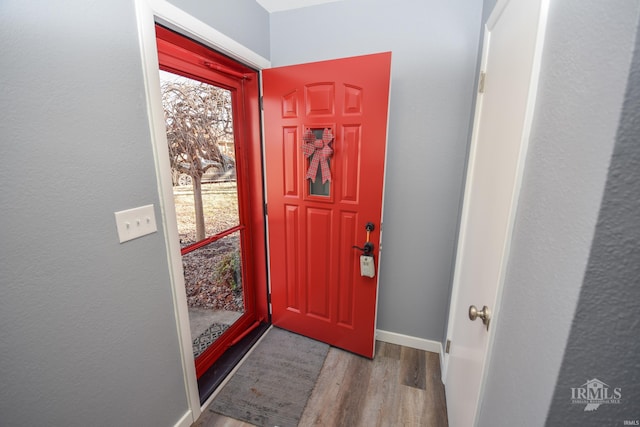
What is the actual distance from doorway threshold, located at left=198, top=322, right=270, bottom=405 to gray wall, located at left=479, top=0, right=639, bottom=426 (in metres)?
1.56

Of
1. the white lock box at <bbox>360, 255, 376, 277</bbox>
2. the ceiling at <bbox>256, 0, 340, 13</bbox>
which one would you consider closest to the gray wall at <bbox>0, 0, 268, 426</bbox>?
the ceiling at <bbox>256, 0, 340, 13</bbox>

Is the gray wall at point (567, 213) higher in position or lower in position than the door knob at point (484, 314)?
higher

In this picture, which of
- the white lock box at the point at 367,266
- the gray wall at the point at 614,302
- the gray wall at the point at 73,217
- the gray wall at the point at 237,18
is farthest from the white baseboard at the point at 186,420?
the gray wall at the point at 237,18

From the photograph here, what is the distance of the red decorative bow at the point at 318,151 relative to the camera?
160cm

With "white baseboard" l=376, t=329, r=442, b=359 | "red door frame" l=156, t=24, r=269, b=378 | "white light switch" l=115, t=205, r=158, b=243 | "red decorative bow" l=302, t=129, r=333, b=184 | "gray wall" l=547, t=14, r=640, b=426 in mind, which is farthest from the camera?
"white baseboard" l=376, t=329, r=442, b=359

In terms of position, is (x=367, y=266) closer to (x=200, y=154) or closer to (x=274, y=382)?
(x=274, y=382)

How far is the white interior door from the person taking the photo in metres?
0.71

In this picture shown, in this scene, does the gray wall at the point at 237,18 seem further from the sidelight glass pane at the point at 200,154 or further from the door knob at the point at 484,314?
the door knob at the point at 484,314

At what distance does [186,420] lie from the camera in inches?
52.0

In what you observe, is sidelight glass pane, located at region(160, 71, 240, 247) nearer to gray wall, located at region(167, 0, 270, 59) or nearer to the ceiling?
gray wall, located at region(167, 0, 270, 59)

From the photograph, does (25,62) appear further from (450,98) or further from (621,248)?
(450,98)

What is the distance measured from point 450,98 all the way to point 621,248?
1.43 m

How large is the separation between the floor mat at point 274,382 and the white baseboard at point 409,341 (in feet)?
1.48

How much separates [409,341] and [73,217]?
6.83ft
